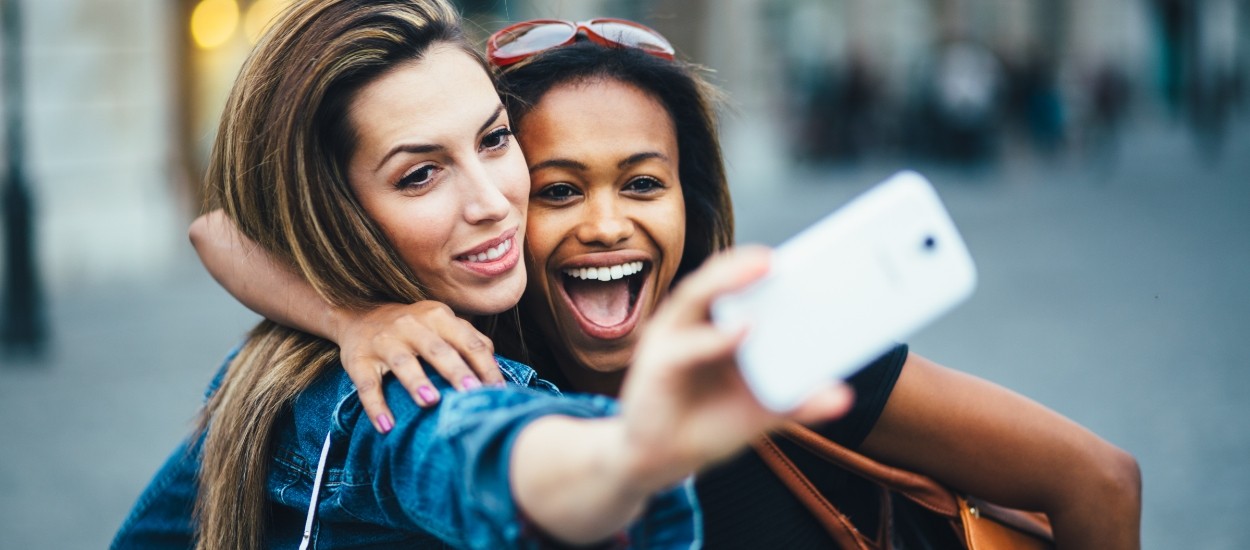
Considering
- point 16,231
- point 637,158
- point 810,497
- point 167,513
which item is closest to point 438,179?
point 637,158

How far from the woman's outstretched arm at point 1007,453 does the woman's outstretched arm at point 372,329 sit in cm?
87

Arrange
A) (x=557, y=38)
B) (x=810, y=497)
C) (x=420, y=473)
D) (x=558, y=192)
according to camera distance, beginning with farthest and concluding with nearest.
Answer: (x=557, y=38)
(x=558, y=192)
(x=810, y=497)
(x=420, y=473)

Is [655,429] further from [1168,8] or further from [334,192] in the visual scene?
[1168,8]

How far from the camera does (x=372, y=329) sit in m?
1.99

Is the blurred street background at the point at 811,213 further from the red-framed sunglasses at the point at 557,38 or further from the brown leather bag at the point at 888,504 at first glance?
the brown leather bag at the point at 888,504

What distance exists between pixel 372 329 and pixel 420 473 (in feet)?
1.76

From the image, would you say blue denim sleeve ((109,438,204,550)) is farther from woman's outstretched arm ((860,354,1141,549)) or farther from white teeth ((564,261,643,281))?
woman's outstretched arm ((860,354,1141,549))

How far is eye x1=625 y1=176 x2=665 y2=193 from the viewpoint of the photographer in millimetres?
2486

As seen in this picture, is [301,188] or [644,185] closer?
[301,188]

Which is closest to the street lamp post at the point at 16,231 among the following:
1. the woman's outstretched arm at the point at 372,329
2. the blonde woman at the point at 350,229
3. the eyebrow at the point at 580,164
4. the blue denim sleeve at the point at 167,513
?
the blue denim sleeve at the point at 167,513

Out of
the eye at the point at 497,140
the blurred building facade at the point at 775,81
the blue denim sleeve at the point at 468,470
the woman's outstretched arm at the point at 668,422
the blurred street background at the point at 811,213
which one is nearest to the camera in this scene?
the woman's outstretched arm at the point at 668,422

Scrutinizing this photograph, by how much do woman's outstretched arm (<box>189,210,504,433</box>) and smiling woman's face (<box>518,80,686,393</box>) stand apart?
483 millimetres

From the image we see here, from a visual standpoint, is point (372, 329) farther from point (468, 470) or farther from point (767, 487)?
point (767, 487)

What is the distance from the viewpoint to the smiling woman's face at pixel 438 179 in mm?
2016
